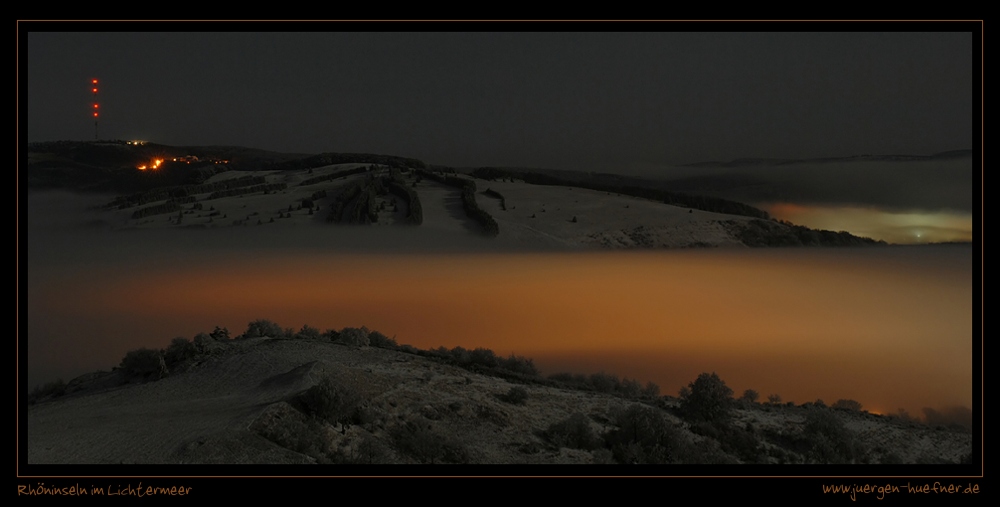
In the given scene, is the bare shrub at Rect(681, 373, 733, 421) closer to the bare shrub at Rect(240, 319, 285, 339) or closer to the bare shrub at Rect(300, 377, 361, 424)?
the bare shrub at Rect(300, 377, 361, 424)

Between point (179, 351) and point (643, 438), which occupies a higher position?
point (179, 351)

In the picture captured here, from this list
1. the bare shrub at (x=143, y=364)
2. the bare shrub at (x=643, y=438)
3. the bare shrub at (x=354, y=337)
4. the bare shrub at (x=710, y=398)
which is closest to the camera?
the bare shrub at (x=643, y=438)

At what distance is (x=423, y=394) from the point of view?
41.3 ft

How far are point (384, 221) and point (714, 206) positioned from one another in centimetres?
837

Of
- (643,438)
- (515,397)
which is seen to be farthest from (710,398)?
(515,397)

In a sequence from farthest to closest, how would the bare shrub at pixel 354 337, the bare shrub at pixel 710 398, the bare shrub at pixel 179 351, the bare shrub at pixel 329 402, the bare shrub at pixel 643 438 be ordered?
the bare shrub at pixel 354 337 < the bare shrub at pixel 179 351 < the bare shrub at pixel 710 398 < the bare shrub at pixel 329 402 < the bare shrub at pixel 643 438

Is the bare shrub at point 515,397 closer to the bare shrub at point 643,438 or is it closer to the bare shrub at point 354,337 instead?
the bare shrub at point 643,438

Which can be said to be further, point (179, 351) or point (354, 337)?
point (354, 337)

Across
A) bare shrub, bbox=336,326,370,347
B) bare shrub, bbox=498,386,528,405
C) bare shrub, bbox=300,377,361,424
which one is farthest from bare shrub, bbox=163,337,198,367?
bare shrub, bbox=498,386,528,405

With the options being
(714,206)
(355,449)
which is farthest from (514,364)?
(714,206)

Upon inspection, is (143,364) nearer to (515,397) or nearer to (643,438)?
(515,397)

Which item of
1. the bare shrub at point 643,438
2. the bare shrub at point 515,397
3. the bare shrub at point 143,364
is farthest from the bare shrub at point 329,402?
the bare shrub at point 143,364
